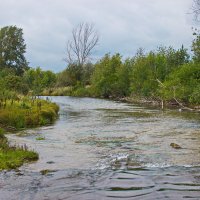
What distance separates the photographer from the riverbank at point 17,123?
12.8 m

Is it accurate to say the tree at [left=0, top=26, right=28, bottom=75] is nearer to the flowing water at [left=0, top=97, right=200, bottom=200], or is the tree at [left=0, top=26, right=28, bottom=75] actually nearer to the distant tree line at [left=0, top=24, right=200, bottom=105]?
the distant tree line at [left=0, top=24, right=200, bottom=105]

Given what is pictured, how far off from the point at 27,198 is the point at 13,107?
18621 mm

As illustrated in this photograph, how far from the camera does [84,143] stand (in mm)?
17750

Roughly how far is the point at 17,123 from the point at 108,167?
1242 centimetres

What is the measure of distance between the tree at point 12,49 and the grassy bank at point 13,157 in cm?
7589

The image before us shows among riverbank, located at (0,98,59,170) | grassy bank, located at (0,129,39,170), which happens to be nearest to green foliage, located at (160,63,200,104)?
riverbank, located at (0,98,59,170)

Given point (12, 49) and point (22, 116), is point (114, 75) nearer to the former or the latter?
point (12, 49)

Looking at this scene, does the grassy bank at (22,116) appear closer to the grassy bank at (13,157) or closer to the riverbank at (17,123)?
the riverbank at (17,123)

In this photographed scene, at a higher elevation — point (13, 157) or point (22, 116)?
point (22, 116)

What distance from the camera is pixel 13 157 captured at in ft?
42.7

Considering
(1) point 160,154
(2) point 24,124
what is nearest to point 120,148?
(1) point 160,154

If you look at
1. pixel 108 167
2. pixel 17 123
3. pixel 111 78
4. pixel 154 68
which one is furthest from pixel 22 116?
pixel 111 78

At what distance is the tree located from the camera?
8881 cm

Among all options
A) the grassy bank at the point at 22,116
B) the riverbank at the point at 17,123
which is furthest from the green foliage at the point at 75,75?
the grassy bank at the point at 22,116
